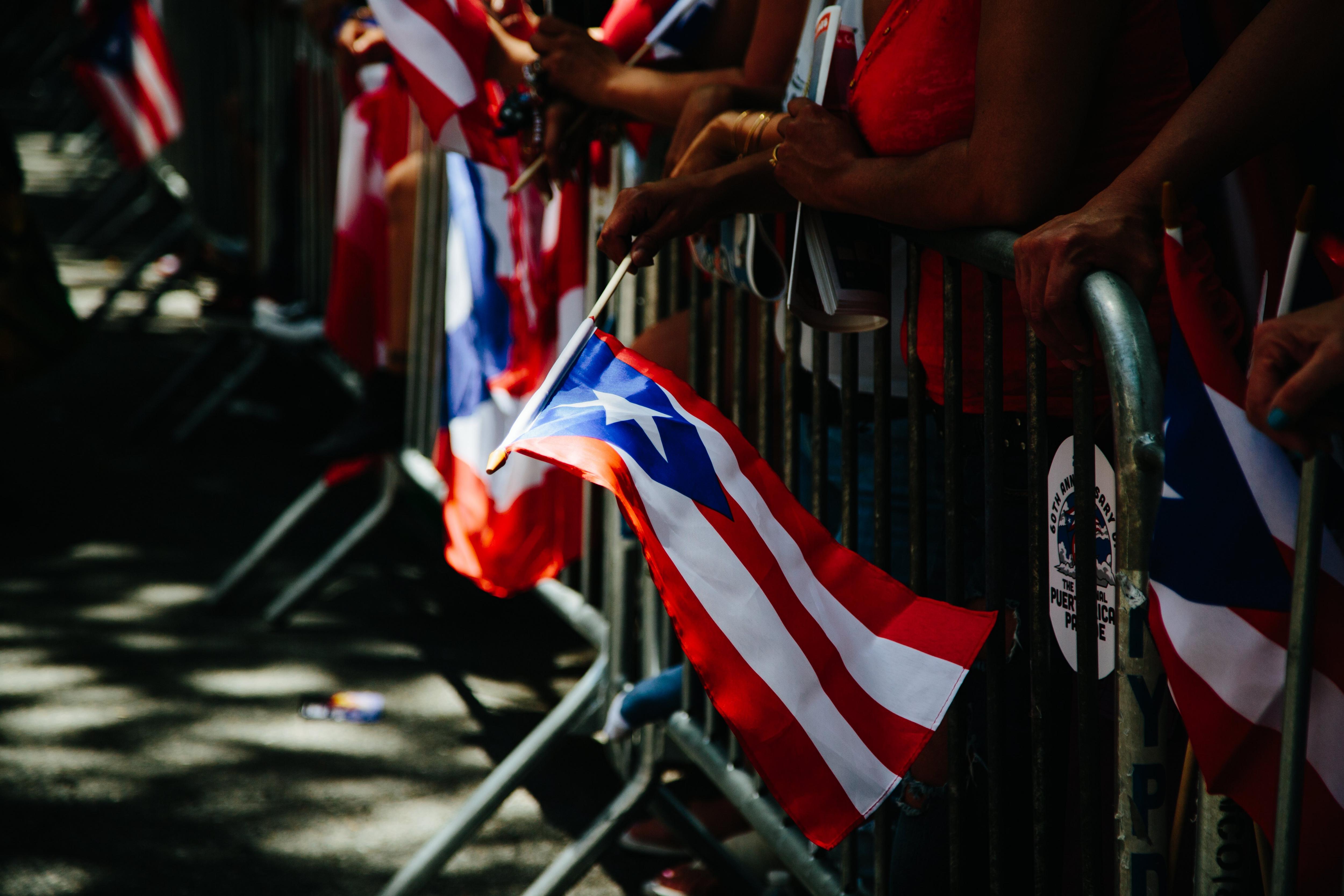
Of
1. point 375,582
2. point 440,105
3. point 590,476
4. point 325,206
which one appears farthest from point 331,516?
point 590,476

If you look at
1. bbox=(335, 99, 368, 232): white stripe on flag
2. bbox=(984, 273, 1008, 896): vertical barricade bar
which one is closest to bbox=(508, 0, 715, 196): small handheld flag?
bbox=(984, 273, 1008, 896): vertical barricade bar

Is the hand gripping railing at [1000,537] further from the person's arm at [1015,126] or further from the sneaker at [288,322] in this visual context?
the sneaker at [288,322]

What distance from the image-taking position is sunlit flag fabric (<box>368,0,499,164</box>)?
3.04 metres

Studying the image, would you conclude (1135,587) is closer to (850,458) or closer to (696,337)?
(850,458)

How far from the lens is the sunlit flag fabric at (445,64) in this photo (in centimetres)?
304

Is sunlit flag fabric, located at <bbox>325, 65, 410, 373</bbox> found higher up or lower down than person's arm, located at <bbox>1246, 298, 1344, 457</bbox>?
lower down

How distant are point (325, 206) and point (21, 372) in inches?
55.6

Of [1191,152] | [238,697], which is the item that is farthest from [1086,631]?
[238,697]

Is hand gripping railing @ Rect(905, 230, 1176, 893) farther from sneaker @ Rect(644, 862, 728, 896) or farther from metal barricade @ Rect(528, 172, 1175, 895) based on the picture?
sneaker @ Rect(644, 862, 728, 896)

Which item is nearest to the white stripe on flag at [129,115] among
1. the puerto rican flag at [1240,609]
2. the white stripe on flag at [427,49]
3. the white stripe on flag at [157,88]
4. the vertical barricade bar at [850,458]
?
the white stripe on flag at [157,88]

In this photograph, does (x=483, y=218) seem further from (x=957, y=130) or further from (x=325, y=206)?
(x=325, y=206)

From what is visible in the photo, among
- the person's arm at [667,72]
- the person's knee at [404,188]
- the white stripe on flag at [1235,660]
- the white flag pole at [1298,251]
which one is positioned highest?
the person's arm at [667,72]

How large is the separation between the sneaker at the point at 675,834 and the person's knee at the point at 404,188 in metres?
2.18

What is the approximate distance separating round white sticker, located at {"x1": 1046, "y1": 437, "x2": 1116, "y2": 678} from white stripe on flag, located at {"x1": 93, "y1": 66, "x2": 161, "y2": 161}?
712 centimetres
